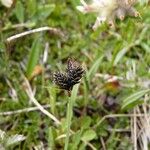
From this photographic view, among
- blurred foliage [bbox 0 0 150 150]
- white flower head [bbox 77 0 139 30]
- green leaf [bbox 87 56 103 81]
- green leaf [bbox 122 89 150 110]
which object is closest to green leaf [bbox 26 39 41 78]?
blurred foliage [bbox 0 0 150 150]

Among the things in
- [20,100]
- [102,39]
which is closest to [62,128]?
[20,100]

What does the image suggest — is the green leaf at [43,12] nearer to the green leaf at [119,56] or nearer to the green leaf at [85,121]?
the green leaf at [119,56]

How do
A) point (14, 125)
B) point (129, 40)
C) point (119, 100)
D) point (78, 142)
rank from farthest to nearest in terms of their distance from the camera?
point (129, 40) → point (119, 100) → point (14, 125) → point (78, 142)

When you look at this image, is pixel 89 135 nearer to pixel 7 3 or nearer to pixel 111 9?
pixel 111 9

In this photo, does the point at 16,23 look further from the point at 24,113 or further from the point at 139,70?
the point at 139,70

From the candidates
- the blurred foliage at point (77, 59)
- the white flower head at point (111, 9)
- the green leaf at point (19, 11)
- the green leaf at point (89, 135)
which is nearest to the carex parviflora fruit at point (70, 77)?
the white flower head at point (111, 9)

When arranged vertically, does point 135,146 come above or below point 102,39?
below
